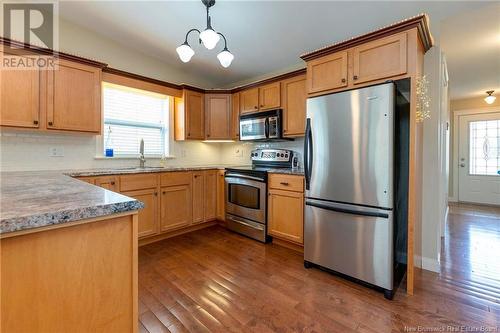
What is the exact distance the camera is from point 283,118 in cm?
323

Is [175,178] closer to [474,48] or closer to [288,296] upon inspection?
[288,296]

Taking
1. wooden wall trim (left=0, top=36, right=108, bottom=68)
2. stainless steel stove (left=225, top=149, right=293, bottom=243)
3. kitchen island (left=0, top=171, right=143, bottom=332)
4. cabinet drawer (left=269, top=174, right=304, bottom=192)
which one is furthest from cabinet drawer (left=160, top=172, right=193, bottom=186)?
kitchen island (left=0, top=171, right=143, bottom=332)

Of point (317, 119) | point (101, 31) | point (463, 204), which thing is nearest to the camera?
point (317, 119)

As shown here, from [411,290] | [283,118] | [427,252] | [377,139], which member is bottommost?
[411,290]

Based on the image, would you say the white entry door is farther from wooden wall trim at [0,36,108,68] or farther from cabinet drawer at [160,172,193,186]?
wooden wall trim at [0,36,108,68]

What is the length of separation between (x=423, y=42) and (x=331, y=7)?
2.97 feet

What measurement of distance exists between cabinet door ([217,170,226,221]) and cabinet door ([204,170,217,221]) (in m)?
0.05

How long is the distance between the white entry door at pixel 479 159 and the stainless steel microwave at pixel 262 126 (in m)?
5.41

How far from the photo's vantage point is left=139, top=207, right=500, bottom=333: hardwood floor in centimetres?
159

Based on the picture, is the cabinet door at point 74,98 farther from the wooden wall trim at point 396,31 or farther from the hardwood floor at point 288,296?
the wooden wall trim at point 396,31

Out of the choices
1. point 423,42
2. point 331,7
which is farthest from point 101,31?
point 423,42

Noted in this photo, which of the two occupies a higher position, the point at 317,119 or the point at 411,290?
the point at 317,119

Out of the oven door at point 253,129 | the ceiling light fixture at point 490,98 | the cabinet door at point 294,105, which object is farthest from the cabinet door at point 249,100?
the ceiling light fixture at point 490,98

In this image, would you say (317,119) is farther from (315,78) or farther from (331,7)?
(331,7)
